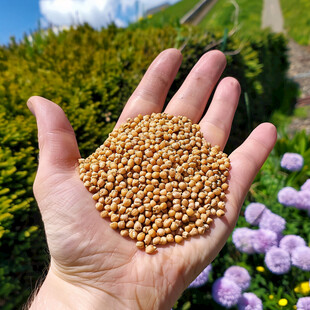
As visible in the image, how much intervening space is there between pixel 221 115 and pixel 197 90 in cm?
27

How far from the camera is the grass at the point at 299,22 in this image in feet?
35.2

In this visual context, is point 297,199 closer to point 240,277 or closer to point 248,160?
point 248,160

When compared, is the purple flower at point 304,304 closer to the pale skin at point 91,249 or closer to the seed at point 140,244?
the pale skin at point 91,249

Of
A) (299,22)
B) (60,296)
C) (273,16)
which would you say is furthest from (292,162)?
(273,16)

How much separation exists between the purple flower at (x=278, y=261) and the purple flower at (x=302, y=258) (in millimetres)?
40

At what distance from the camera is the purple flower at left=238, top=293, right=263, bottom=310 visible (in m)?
1.55

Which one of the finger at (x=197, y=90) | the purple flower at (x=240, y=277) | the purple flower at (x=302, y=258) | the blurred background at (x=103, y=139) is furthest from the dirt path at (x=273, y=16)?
the purple flower at (x=240, y=277)

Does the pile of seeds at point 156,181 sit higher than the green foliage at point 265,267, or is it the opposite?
the pile of seeds at point 156,181

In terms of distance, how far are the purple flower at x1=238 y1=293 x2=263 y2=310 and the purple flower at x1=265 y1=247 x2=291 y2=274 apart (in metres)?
0.19

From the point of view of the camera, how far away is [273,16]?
1694cm

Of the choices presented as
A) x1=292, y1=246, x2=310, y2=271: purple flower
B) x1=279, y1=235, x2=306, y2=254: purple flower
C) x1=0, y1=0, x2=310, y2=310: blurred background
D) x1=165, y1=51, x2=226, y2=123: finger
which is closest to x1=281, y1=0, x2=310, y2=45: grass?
x1=0, y1=0, x2=310, y2=310: blurred background

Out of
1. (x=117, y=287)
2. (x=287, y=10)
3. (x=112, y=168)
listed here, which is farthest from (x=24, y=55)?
(x=287, y=10)

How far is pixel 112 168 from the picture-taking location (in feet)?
5.15

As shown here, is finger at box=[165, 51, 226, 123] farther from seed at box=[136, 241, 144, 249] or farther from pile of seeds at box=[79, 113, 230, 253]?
seed at box=[136, 241, 144, 249]
